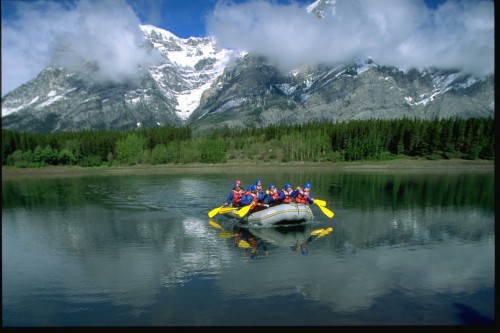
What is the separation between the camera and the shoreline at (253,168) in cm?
10650

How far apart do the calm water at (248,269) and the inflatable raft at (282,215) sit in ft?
2.57

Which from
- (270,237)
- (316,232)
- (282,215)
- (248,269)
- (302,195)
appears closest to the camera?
(248,269)

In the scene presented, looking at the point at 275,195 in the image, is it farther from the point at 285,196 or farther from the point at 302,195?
the point at 302,195

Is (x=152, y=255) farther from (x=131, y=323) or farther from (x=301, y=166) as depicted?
(x=301, y=166)

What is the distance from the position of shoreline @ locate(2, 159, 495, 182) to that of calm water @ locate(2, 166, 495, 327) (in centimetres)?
6983

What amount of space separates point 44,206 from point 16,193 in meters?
20.3

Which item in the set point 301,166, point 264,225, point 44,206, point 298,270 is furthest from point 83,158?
point 298,270

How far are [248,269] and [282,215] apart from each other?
10.9 m

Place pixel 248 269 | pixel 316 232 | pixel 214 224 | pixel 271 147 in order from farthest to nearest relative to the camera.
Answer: pixel 271 147 → pixel 214 224 → pixel 316 232 → pixel 248 269

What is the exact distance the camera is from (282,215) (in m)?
32.7

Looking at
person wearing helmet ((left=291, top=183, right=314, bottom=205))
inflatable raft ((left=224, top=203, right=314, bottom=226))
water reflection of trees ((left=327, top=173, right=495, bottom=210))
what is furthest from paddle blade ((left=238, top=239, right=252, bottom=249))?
water reflection of trees ((left=327, top=173, right=495, bottom=210))

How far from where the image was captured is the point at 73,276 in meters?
22.2

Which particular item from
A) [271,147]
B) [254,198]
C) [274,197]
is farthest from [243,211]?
[271,147]

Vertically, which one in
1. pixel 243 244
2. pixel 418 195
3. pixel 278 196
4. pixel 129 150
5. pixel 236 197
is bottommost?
pixel 243 244
